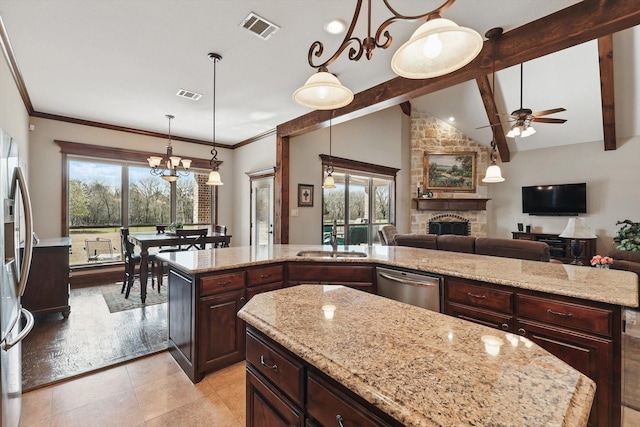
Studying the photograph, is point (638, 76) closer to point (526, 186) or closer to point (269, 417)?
point (526, 186)

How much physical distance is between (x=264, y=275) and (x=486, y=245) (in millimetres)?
2523

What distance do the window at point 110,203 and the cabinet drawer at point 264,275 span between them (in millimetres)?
4227

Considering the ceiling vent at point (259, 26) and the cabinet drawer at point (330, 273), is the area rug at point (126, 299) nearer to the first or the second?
the cabinet drawer at point (330, 273)

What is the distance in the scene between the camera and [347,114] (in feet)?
12.9

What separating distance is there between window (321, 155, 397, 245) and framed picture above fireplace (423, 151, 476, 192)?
1.05 metres

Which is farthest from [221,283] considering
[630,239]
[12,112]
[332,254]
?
[630,239]

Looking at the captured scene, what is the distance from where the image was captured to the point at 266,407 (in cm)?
112

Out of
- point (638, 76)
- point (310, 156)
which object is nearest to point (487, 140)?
point (638, 76)

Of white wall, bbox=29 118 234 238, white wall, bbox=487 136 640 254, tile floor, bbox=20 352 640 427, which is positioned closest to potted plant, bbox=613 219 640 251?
white wall, bbox=487 136 640 254

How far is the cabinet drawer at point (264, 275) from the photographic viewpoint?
8.24ft

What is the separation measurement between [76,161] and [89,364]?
3948 mm

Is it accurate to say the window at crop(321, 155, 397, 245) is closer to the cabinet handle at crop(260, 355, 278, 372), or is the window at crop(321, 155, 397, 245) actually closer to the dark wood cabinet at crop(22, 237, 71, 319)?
the dark wood cabinet at crop(22, 237, 71, 319)

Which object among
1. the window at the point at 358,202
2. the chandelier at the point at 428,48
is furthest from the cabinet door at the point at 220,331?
the window at the point at 358,202

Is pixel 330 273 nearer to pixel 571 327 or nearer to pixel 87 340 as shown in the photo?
pixel 571 327
